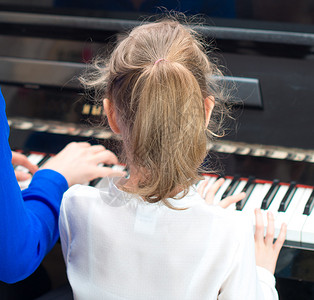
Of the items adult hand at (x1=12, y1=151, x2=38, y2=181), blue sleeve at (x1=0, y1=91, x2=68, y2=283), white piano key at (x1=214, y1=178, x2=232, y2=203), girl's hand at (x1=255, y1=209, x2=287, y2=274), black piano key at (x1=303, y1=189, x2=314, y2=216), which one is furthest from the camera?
adult hand at (x1=12, y1=151, x2=38, y2=181)

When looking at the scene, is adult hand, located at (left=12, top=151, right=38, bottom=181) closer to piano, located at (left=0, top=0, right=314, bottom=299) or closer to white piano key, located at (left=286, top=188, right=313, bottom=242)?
piano, located at (left=0, top=0, right=314, bottom=299)

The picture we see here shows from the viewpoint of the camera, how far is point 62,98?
5.93 feet

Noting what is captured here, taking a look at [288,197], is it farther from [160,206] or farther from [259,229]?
[160,206]

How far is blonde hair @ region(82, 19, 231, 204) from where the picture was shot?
3.41ft

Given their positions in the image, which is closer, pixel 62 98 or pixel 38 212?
pixel 38 212

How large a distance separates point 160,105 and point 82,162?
621 millimetres

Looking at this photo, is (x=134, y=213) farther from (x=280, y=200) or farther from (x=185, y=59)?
(x=280, y=200)

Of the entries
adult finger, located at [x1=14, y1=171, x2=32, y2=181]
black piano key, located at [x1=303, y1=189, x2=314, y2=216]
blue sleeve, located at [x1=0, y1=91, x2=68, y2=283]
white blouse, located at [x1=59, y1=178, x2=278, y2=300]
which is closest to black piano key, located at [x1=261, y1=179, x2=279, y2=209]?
black piano key, located at [x1=303, y1=189, x2=314, y2=216]

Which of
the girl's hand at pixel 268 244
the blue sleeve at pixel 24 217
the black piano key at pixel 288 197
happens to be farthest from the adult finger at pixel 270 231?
the blue sleeve at pixel 24 217

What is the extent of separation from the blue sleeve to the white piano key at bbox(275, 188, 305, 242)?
0.58 meters

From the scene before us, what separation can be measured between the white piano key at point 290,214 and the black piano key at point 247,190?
11cm

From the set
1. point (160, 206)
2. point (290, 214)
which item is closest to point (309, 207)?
point (290, 214)

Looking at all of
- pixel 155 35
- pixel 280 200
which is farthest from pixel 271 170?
pixel 155 35

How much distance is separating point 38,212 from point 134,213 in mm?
268
